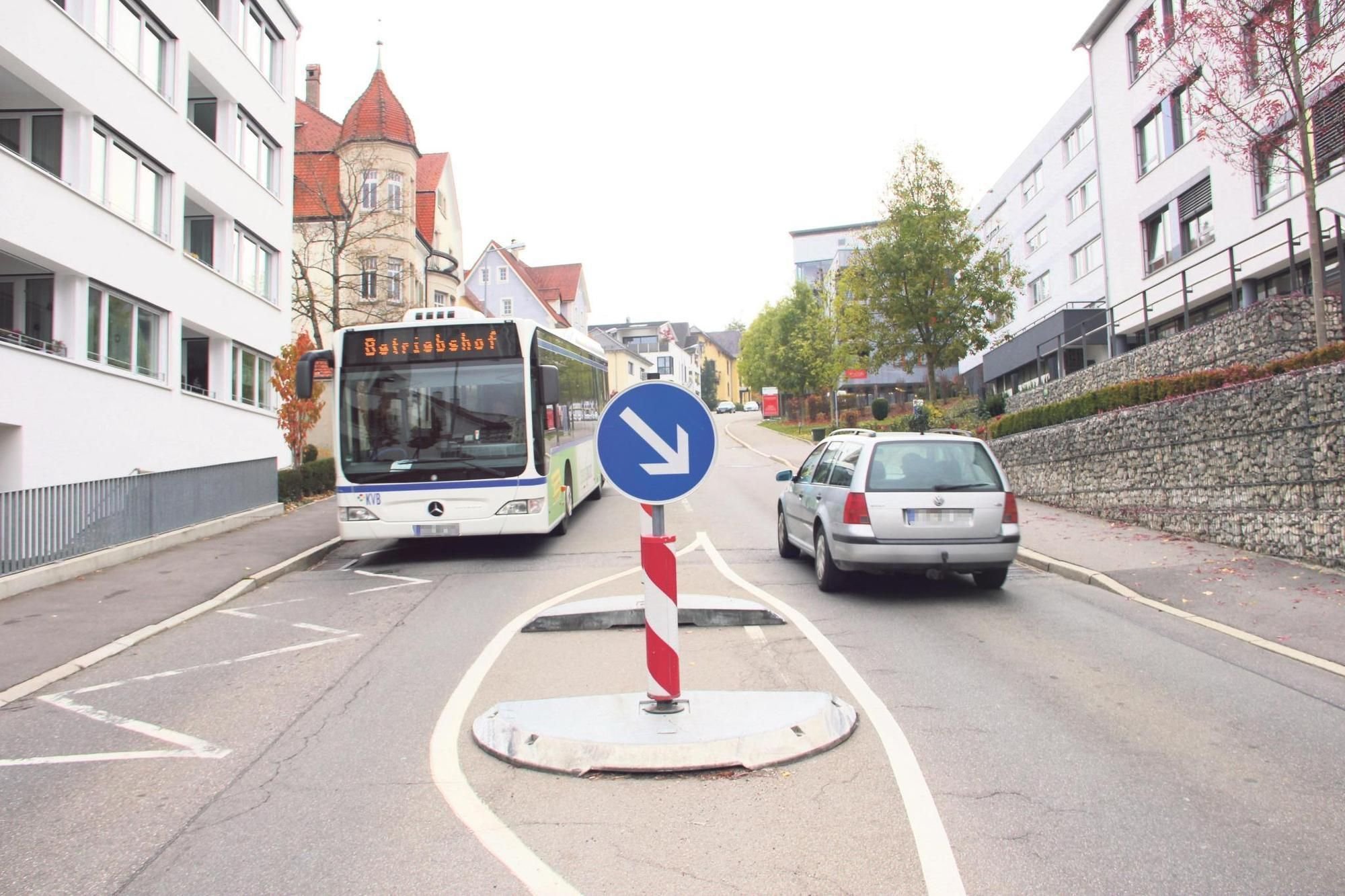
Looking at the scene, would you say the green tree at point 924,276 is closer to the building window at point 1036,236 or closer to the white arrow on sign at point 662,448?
the building window at point 1036,236

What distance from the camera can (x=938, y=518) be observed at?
909 centimetres

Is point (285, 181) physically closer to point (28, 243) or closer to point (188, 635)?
point (28, 243)

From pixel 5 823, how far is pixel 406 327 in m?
8.72

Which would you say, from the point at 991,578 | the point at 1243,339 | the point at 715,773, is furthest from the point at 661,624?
the point at 1243,339

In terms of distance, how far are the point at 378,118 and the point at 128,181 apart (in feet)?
72.9

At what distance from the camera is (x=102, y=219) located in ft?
54.3

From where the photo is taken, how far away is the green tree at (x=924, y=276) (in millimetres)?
28766

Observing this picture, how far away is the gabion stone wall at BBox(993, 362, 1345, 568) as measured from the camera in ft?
31.9

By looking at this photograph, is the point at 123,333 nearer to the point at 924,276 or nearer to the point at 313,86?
the point at 924,276

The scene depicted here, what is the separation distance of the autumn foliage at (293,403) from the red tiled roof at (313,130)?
2201 centimetres

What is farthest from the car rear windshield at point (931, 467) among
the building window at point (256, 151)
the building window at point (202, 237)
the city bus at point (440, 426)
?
the building window at point (256, 151)

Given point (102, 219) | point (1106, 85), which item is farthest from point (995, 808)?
point (1106, 85)

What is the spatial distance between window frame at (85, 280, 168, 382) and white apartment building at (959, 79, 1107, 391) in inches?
881

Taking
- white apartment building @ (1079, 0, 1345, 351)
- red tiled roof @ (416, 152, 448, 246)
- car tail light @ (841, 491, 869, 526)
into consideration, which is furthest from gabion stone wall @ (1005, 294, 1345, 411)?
red tiled roof @ (416, 152, 448, 246)
